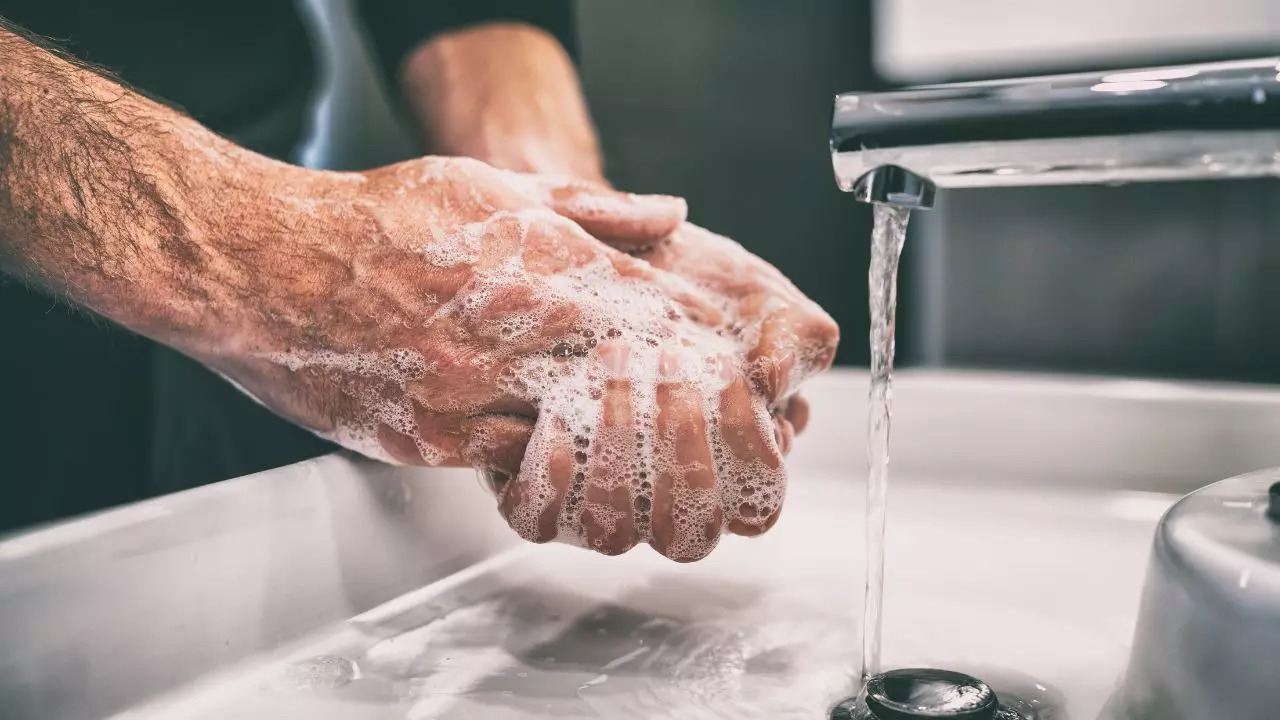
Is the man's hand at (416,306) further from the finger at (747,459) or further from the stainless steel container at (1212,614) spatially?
the stainless steel container at (1212,614)

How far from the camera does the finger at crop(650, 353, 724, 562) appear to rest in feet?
1.34

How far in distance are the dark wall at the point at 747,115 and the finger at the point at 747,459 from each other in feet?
4.44

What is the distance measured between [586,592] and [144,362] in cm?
45

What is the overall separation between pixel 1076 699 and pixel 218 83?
0.77 m

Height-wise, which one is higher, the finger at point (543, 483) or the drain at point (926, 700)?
the finger at point (543, 483)

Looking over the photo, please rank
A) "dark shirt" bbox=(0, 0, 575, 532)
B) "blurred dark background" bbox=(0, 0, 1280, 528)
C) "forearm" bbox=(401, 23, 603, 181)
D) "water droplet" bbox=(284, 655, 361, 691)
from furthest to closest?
"blurred dark background" bbox=(0, 0, 1280, 528) < "forearm" bbox=(401, 23, 603, 181) < "dark shirt" bbox=(0, 0, 575, 532) < "water droplet" bbox=(284, 655, 361, 691)

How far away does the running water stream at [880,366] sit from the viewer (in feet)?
1.34

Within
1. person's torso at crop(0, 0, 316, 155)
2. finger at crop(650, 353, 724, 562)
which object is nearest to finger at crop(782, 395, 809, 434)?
finger at crop(650, 353, 724, 562)

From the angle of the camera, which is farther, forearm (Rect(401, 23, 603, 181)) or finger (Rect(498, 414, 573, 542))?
forearm (Rect(401, 23, 603, 181))

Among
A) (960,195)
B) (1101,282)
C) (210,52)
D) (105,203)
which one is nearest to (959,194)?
(960,195)

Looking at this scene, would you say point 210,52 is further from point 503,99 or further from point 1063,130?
point 1063,130

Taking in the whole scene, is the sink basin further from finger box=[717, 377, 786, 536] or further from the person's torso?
the person's torso

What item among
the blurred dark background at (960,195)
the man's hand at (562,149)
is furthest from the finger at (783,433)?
the blurred dark background at (960,195)

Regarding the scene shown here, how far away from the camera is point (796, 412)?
20.3 inches
